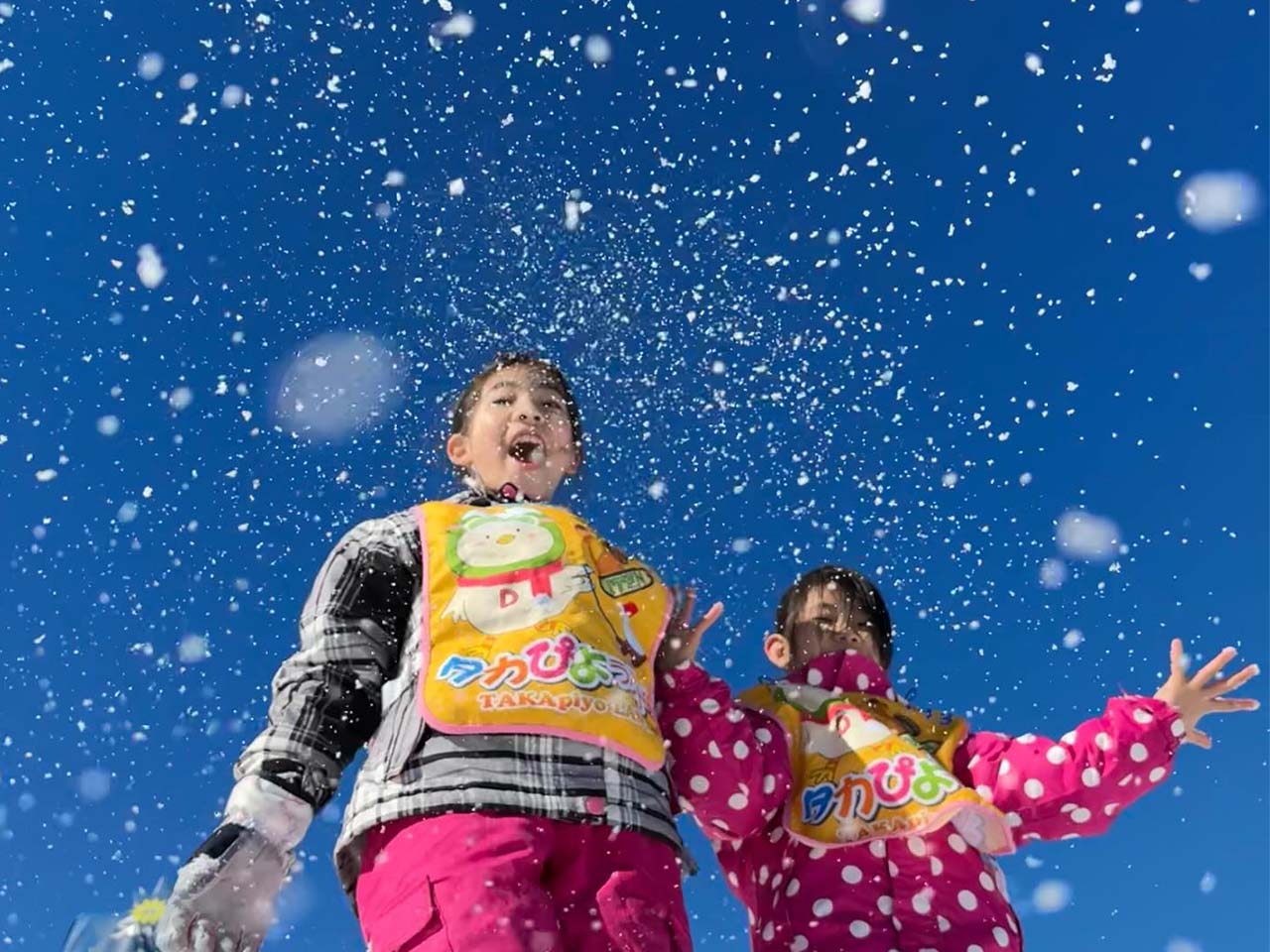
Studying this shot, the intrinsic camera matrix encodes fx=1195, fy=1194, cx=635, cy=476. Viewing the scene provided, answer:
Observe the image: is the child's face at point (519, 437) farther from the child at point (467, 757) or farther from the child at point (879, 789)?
the child at point (879, 789)

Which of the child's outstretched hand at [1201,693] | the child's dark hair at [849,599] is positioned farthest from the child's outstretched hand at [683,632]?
the child's outstretched hand at [1201,693]

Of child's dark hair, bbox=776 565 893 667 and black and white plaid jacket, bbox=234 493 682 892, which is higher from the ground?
child's dark hair, bbox=776 565 893 667

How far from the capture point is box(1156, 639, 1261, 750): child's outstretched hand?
4.02m

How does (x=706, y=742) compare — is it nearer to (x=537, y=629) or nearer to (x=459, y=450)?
(x=537, y=629)

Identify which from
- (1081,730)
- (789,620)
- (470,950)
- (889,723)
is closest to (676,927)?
(470,950)

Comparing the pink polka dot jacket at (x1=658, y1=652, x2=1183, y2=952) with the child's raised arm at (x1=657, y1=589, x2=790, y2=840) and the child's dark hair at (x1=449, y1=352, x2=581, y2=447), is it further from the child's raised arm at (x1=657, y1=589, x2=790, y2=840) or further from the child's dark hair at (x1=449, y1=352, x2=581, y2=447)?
the child's dark hair at (x1=449, y1=352, x2=581, y2=447)

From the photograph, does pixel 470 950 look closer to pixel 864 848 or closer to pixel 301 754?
pixel 301 754

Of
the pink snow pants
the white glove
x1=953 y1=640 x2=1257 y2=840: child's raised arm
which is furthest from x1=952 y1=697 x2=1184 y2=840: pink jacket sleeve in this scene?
the white glove

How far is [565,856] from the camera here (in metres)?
2.67

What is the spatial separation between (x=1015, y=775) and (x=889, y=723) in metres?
0.44

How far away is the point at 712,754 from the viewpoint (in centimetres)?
345

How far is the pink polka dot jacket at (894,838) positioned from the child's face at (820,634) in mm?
631

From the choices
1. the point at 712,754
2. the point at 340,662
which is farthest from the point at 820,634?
the point at 340,662

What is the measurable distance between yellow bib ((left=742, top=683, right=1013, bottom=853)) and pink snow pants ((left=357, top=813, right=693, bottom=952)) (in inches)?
42.4
